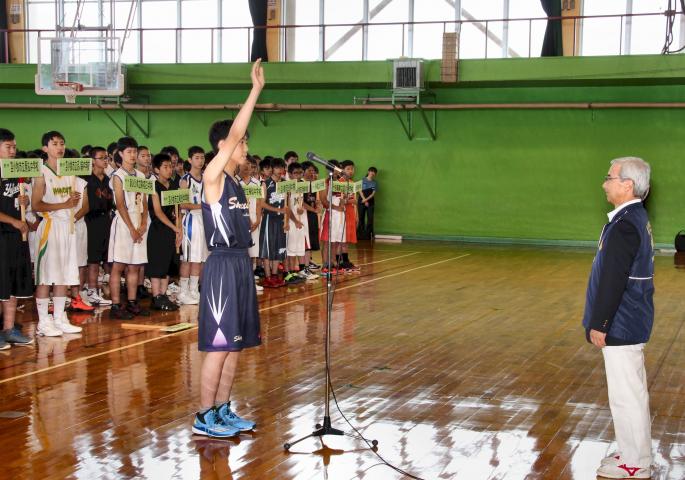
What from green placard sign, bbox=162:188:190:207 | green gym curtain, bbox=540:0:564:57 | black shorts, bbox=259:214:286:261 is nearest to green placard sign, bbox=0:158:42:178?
green placard sign, bbox=162:188:190:207

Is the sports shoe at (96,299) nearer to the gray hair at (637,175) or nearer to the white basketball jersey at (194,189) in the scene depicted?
the white basketball jersey at (194,189)

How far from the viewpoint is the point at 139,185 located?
28.4 feet

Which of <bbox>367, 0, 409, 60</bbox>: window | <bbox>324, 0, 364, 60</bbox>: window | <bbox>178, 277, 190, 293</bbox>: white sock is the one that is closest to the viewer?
<bbox>178, 277, 190, 293</bbox>: white sock

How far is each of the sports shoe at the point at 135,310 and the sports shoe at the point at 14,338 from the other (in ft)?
5.14

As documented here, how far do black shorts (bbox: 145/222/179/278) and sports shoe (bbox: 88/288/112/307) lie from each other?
2.60 feet

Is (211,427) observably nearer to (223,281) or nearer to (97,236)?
(223,281)

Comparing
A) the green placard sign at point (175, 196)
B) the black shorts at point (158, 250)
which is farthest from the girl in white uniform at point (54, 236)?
the black shorts at point (158, 250)

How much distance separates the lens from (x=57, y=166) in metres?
7.68

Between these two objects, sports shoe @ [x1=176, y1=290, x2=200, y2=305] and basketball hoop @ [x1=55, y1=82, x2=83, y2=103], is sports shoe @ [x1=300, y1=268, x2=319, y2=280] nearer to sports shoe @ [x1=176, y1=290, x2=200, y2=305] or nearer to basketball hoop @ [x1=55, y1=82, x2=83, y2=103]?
sports shoe @ [x1=176, y1=290, x2=200, y2=305]

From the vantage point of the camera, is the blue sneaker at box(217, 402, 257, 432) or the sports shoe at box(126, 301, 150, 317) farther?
the sports shoe at box(126, 301, 150, 317)

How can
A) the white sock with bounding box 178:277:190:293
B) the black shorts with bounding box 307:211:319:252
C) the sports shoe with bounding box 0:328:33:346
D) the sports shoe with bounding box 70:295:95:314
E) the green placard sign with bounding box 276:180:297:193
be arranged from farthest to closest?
the black shorts with bounding box 307:211:319:252 → the green placard sign with bounding box 276:180:297:193 → the white sock with bounding box 178:277:190:293 → the sports shoe with bounding box 70:295:95:314 → the sports shoe with bounding box 0:328:33:346

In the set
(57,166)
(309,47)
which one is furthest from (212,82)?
(57,166)

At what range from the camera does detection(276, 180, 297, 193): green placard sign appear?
11.4 meters

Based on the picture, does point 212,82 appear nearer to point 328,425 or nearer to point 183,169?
point 183,169
